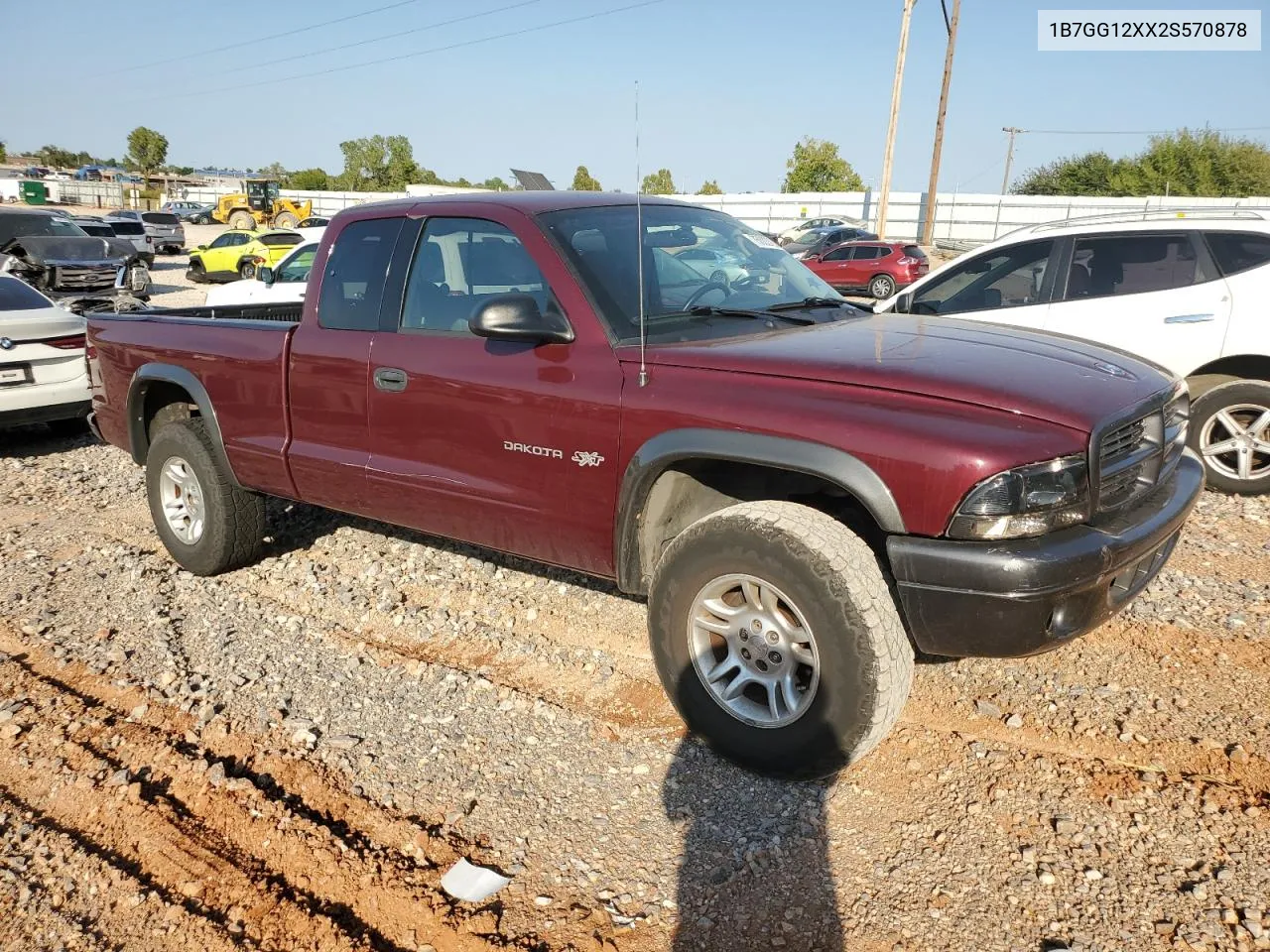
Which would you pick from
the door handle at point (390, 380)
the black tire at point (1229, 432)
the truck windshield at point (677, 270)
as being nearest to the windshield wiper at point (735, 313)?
the truck windshield at point (677, 270)

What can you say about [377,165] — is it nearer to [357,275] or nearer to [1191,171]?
[1191,171]

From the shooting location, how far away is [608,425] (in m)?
3.28

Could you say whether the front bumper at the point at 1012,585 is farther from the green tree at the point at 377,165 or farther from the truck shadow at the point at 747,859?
the green tree at the point at 377,165

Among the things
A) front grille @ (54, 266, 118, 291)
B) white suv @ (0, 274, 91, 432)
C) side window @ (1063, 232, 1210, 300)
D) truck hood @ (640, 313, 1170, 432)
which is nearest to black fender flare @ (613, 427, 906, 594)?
truck hood @ (640, 313, 1170, 432)

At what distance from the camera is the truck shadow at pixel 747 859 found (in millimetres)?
2467

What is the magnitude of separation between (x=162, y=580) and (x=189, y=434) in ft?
2.81

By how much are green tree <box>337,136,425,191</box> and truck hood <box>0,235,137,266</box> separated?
186 feet

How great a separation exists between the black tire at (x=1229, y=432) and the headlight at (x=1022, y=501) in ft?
12.6

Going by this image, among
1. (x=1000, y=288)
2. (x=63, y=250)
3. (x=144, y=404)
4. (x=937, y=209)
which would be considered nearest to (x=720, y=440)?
(x=144, y=404)

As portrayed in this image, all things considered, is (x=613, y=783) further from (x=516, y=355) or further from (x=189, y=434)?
(x=189, y=434)

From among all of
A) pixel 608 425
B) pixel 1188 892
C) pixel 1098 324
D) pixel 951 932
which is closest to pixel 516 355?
pixel 608 425

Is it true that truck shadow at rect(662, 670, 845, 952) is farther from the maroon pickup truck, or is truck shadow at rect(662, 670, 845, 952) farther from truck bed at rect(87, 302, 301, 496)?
truck bed at rect(87, 302, 301, 496)

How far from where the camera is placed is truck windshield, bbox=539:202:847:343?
3494 mm

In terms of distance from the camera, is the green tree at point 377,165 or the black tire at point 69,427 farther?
the green tree at point 377,165
